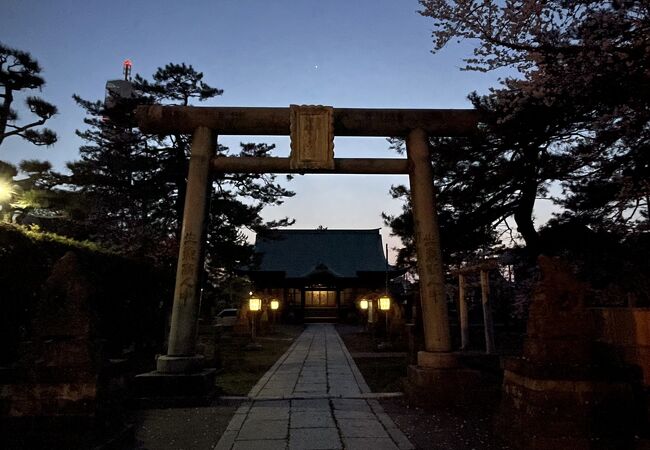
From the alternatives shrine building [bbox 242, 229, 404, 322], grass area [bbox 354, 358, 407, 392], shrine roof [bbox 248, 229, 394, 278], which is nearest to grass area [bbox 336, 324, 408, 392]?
grass area [bbox 354, 358, 407, 392]

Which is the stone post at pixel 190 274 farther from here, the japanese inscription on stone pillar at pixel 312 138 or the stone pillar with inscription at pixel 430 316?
the stone pillar with inscription at pixel 430 316

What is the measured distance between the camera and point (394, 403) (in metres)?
6.34

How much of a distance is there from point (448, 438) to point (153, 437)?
324 centimetres

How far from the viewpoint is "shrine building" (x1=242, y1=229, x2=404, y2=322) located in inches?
1363

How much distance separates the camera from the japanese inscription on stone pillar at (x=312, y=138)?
23.3ft

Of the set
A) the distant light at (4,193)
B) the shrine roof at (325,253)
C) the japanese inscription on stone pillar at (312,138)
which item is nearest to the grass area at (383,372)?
the japanese inscription on stone pillar at (312,138)

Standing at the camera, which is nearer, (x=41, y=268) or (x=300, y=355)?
(x=41, y=268)

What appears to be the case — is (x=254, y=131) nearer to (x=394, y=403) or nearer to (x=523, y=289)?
(x=394, y=403)

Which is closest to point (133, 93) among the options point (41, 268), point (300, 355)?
point (41, 268)

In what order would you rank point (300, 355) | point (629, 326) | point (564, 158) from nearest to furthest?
point (629, 326) → point (564, 158) → point (300, 355)

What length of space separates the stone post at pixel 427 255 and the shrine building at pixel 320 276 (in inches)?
980

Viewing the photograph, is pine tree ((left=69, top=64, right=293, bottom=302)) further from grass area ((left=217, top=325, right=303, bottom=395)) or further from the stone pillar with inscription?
the stone pillar with inscription

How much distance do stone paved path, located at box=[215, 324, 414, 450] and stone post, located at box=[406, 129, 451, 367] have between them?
1.27 m

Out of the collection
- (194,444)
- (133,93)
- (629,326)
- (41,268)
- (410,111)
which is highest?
(133,93)
